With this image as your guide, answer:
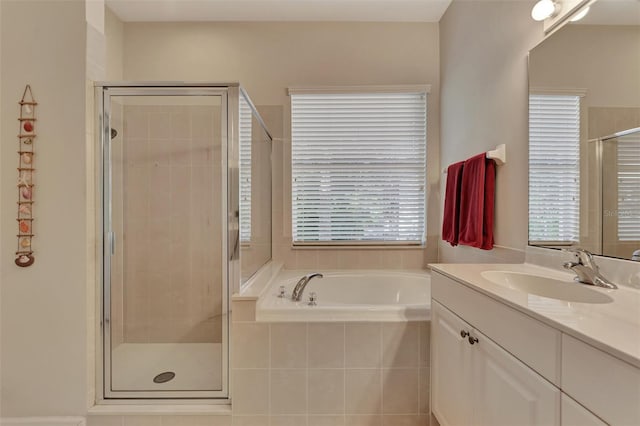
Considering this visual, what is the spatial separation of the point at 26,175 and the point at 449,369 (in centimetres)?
219

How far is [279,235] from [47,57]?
1784 millimetres

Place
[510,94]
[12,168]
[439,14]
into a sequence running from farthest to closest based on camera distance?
[439,14], [510,94], [12,168]

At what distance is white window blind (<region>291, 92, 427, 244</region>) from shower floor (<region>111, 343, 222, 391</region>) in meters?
1.11

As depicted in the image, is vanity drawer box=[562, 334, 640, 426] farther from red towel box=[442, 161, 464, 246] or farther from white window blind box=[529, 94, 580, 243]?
red towel box=[442, 161, 464, 246]

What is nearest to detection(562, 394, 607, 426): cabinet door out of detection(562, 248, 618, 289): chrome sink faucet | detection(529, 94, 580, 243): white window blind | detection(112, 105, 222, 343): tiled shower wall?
detection(562, 248, 618, 289): chrome sink faucet

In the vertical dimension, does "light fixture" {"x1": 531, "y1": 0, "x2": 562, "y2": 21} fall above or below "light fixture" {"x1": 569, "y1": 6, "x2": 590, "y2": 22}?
above

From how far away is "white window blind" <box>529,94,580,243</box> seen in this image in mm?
1190

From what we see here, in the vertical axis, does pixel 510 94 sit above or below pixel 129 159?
above

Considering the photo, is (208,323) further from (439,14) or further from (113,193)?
(439,14)

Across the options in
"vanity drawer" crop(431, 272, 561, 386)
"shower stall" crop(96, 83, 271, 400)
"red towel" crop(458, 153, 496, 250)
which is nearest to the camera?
"vanity drawer" crop(431, 272, 561, 386)

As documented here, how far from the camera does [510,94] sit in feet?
5.20

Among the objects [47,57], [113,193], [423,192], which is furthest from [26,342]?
[423,192]

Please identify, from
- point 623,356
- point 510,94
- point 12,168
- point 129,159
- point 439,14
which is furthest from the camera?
point 439,14

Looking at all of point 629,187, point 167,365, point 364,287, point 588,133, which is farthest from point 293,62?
point 167,365
